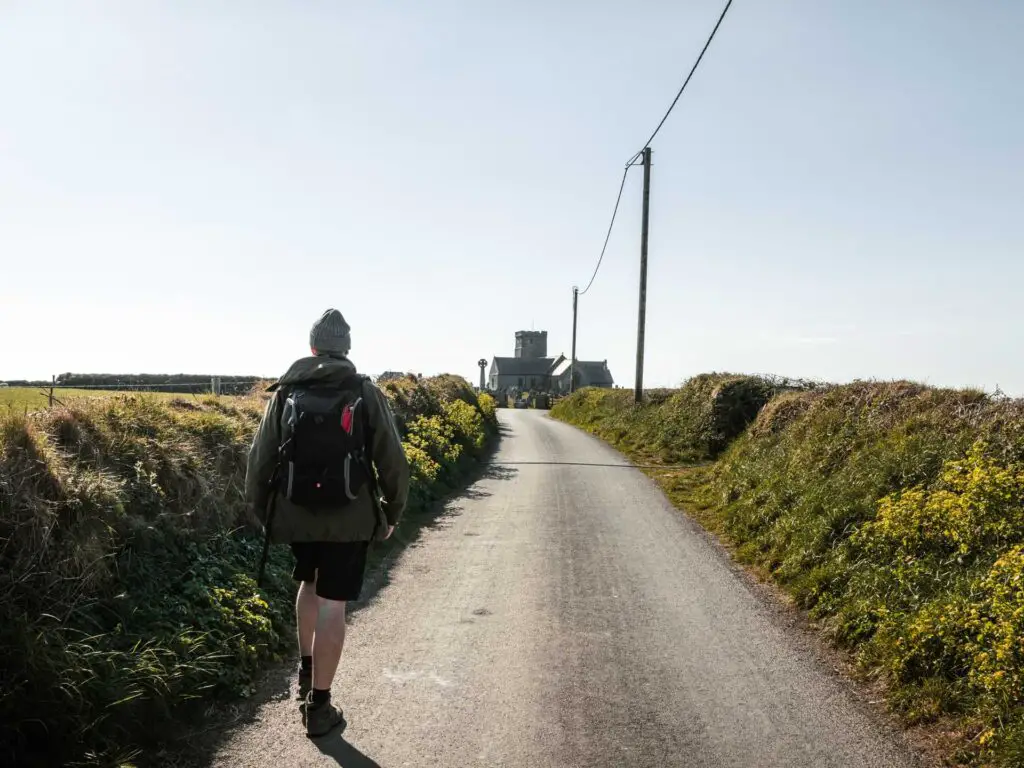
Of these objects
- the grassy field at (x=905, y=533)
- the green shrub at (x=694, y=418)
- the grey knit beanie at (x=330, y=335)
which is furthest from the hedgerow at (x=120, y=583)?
the green shrub at (x=694, y=418)

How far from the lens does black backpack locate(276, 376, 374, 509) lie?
3969 millimetres

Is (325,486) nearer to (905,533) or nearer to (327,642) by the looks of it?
(327,642)

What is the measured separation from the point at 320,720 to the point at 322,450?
4.74ft

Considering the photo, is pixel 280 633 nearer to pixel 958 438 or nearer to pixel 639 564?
pixel 639 564

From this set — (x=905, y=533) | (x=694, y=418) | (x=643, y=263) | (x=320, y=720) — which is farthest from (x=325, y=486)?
(x=643, y=263)

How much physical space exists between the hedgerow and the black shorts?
0.96m

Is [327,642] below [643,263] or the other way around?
below

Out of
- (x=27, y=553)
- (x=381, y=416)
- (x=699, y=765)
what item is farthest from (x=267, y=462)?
(x=699, y=765)

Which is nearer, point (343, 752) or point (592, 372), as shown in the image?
point (343, 752)

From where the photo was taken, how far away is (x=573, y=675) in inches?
194

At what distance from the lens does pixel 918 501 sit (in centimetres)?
649

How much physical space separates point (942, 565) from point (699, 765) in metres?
3.01

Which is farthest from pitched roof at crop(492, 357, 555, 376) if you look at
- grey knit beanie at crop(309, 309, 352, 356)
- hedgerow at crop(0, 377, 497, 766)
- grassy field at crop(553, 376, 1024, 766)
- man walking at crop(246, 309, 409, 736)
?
man walking at crop(246, 309, 409, 736)

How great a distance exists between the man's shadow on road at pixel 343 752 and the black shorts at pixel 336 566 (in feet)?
2.39
